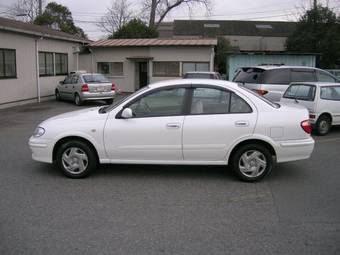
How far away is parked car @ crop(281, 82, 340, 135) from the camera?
11234 mm

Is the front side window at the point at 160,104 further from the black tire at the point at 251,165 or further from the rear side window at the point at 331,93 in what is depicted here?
the rear side window at the point at 331,93

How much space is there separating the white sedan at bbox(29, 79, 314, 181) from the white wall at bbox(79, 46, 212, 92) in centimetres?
2116

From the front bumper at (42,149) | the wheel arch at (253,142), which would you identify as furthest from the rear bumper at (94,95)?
the wheel arch at (253,142)

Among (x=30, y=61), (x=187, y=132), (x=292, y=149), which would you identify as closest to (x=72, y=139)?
(x=187, y=132)

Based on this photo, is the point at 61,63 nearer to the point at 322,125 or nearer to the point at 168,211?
the point at 322,125

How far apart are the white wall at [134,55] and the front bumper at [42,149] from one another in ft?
70.9

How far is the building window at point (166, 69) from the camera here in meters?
28.8

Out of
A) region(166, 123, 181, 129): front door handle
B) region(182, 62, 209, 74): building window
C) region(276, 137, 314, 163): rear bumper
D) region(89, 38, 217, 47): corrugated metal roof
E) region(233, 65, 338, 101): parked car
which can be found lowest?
region(276, 137, 314, 163): rear bumper

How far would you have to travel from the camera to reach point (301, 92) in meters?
11.7

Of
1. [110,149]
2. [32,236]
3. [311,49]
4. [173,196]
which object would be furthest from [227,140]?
[311,49]

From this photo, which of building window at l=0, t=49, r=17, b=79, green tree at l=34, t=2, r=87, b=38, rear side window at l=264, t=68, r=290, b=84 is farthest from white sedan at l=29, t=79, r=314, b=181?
Result: green tree at l=34, t=2, r=87, b=38

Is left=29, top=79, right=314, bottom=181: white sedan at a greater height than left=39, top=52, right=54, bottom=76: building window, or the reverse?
left=39, top=52, right=54, bottom=76: building window

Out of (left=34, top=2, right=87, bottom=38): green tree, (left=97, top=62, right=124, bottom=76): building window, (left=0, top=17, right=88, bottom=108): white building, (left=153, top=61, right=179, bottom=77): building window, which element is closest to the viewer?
(left=0, top=17, right=88, bottom=108): white building

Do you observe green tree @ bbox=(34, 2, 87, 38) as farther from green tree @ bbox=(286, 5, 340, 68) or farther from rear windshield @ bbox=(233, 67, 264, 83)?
rear windshield @ bbox=(233, 67, 264, 83)
